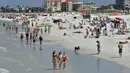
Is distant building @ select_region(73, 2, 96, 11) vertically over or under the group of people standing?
under

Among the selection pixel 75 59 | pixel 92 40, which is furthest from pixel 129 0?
pixel 75 59

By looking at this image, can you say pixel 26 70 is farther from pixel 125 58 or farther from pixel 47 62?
pixel 125 58

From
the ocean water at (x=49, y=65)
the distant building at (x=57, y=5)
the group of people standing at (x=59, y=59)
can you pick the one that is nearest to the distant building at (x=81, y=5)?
the distant building at (x=57, y=5)

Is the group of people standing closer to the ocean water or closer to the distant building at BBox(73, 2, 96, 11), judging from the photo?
the ocean water

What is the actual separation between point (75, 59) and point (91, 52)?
353 centimetres

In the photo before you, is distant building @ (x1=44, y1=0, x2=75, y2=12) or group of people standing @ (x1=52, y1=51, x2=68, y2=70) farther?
distant building @ (x1=44, y1=0, x2=75, y2=12)

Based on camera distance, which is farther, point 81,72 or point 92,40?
point 92,40

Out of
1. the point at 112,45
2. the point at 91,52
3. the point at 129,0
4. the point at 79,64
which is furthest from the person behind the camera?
the point at 129,0

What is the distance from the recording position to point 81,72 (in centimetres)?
1911

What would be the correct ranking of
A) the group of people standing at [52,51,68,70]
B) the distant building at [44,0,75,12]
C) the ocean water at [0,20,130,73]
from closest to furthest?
the group of people standing at [52,51,68,70]
the ocean water at [0,20,130,73]
the distant building at [44,0,75,12]

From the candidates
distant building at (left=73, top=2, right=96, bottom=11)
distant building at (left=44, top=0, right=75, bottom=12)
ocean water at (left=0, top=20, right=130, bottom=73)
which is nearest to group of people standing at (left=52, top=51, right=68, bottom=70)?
ocean water at (left=0, top=20, right=130, bottom=73)

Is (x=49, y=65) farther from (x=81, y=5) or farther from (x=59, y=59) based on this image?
(x=81, y=5)

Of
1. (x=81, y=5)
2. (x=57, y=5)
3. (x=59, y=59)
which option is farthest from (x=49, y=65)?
(x=57, y=5)

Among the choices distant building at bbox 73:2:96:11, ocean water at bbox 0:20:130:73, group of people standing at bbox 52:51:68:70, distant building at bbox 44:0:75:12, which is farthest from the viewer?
distant building at bbox 44:0:75:12
